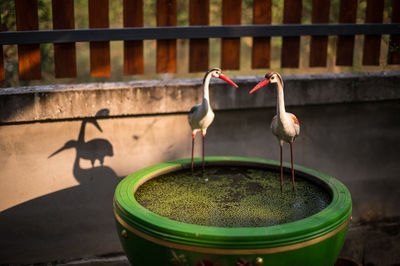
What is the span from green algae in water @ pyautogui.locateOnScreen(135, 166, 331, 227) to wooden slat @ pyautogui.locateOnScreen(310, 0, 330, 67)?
1.19 meters

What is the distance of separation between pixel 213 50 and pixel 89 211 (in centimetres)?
622

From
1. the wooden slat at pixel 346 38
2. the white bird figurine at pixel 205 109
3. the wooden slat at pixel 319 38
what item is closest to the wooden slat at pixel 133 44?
the white bird figurine at pixel 205 109

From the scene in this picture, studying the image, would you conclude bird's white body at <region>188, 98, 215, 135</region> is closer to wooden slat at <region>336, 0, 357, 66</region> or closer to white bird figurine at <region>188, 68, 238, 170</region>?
white bird figurine at <region>188, 68, 238, 170</region>

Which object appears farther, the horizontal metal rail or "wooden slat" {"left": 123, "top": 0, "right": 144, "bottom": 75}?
"wooden slat" {"left": 123, "top": 0, "right": 144, "bottom": 75}

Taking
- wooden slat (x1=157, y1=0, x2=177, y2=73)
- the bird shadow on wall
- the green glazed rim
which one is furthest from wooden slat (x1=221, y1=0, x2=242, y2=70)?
the green glazed rim

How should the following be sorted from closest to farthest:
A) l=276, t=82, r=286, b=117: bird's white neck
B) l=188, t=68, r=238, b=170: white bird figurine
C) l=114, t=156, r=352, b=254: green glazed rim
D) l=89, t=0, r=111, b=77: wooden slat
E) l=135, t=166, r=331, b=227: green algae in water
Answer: l=114, t=156, r=352, b=254: green glazed rim → l=135, t=166, r=331, b=227: green algae in water → l=276, t=82, r=286, b=117: bird's white neck → l=188, t=68, r=238, b=170: white bird figurine → l=89, t=0, r=111, b=77: wooden slat

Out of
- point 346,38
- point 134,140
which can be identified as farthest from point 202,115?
point 346,38

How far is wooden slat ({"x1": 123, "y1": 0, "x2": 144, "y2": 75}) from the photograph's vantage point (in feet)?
10.4

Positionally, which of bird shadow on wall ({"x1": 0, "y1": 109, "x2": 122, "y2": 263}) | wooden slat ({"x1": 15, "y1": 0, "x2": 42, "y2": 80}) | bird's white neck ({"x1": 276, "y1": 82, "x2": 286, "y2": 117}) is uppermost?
wooden slat ({"x1": 15, "y1": 0, "x2": 42, "y2": 80})

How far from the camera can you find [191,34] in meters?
3.23

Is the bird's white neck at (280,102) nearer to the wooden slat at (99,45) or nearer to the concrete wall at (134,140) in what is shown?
the concrete wall at (134,140)

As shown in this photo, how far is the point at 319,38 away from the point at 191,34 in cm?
105

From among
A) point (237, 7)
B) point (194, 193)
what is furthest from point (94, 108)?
point (237, 7)

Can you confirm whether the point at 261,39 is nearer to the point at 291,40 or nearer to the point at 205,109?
the point at 291,40
